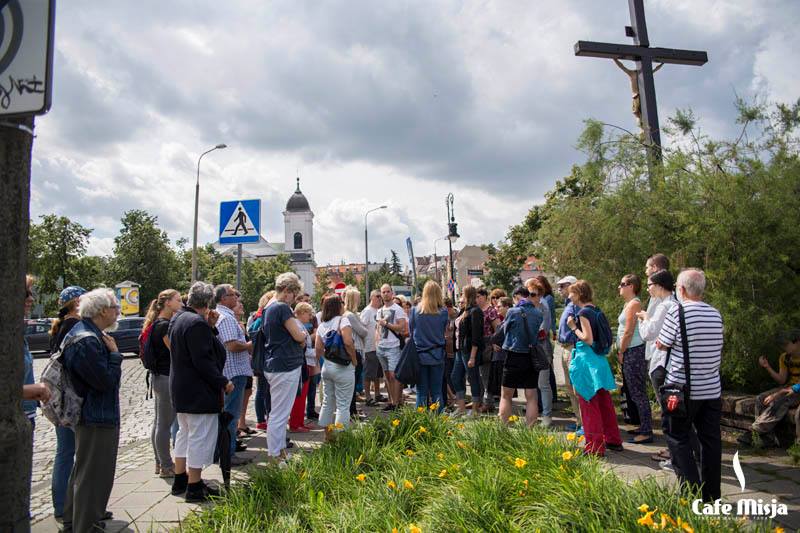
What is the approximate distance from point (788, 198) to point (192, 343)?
20.3 feet

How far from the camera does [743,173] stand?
6.72m

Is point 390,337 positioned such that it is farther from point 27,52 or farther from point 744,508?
point 27,52

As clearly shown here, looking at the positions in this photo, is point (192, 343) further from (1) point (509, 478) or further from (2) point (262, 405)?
(2) point (262, 405)

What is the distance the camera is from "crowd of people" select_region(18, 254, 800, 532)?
170 inches

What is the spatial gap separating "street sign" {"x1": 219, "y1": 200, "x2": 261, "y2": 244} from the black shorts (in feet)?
14.9

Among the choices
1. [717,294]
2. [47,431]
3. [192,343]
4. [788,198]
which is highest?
[788,198]

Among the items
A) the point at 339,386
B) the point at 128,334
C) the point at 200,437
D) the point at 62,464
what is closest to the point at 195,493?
the point at 200,437

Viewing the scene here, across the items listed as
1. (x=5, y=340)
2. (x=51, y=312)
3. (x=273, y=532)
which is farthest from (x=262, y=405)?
(x=51, y=312)

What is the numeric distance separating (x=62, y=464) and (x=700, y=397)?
16.9ft

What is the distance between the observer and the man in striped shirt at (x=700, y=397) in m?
4.29

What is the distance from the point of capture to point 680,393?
4266 millimetres

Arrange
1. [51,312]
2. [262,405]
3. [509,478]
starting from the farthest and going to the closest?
1. [51,312]
2. [262,405]
3. [509,478]

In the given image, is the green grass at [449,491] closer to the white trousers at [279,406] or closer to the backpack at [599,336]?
the white trousers at [279,406]

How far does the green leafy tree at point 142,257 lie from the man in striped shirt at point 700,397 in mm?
47715
